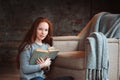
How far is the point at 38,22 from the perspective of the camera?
2.45 m

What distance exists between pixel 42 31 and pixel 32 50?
17 cm

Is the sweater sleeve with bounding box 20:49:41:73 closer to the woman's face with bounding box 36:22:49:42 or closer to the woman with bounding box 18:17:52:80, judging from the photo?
the woman with bounding box 18:17:52:80

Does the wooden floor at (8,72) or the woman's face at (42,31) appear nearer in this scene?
the woman's face at (42,31)

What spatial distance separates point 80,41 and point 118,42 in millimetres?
564

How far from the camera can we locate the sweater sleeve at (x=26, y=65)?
2.29 m

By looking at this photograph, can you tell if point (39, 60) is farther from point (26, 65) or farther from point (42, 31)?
point (42, 31)

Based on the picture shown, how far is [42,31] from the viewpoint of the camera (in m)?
2.41

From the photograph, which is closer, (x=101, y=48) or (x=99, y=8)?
(x=101, y=48)

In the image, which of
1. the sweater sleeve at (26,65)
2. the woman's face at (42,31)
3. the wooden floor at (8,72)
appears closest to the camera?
the sweater sleeve at (26,65)

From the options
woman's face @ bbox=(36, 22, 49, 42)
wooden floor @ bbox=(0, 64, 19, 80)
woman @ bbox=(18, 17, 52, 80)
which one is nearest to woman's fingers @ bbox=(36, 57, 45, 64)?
woman @ bbox=(18, 17, 52, 80)

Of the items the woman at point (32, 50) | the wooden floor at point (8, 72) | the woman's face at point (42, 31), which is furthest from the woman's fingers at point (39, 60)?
the wooden floor at point (8, 72)

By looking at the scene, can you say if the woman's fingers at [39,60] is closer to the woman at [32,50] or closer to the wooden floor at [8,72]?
→ the woman at [32,50]

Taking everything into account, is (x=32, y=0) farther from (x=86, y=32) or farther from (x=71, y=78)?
(x=71, y=78)

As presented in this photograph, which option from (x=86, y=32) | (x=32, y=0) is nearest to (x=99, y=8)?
(x=32, y=0)
